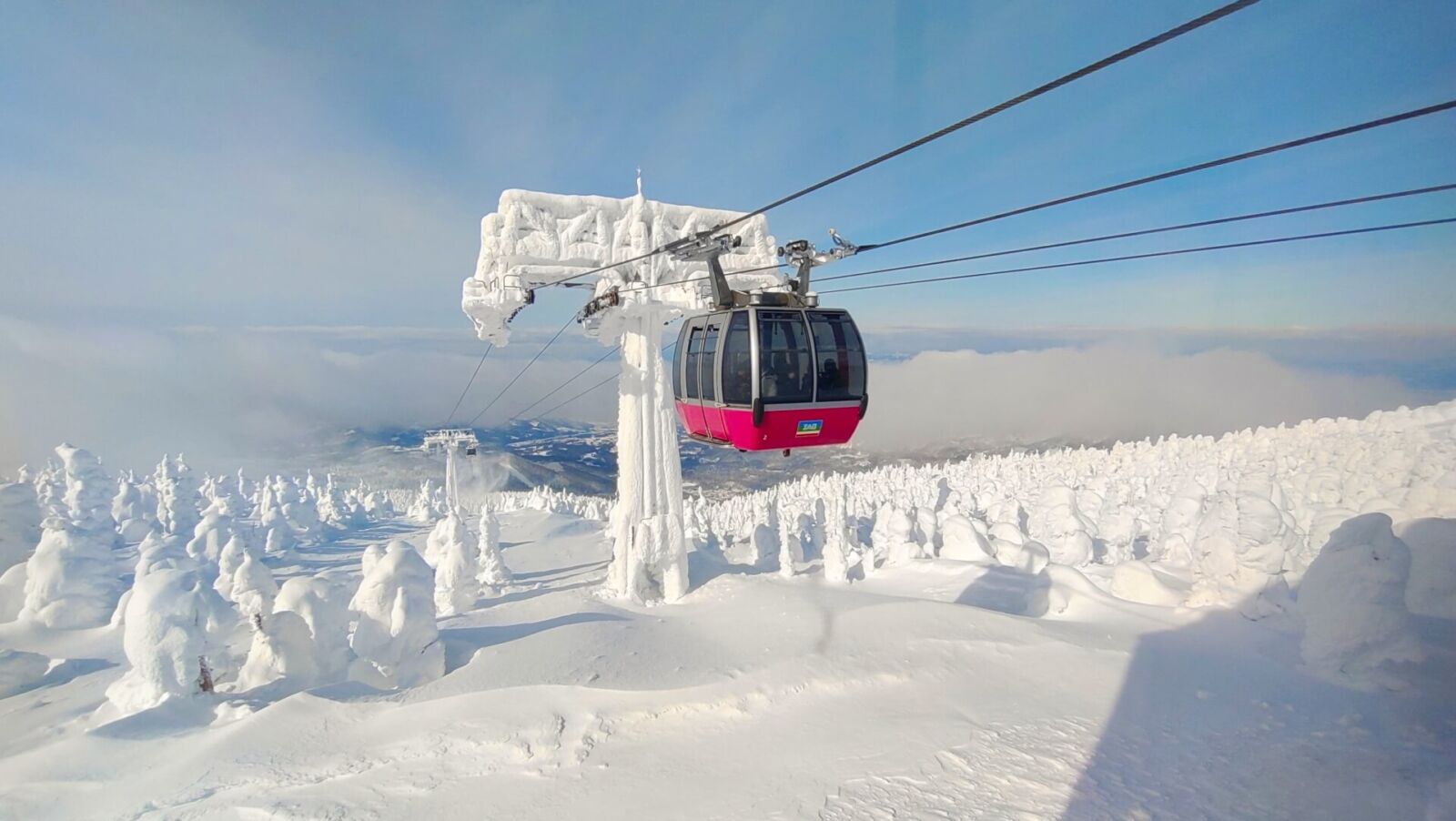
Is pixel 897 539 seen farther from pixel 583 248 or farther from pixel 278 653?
pixel 278 653

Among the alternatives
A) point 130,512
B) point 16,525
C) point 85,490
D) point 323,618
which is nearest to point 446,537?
point 323,618

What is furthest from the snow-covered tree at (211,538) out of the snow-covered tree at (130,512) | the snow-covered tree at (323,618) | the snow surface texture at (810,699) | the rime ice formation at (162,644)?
the snow-covered tree at (323,618)

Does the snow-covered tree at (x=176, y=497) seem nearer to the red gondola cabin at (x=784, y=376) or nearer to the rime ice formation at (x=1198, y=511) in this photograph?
the rime ice formation at (x=1198, y=511)

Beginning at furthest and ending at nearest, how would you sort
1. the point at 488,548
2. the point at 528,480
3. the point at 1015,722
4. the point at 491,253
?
the point at 528,480 → the point at 488,548 → the point at 491,253 → the point at 1015,722

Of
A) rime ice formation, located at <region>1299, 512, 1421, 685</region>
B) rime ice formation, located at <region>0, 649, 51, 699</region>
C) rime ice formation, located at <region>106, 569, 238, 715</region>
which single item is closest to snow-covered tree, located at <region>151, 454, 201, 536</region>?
rime ice formation, located at <region>0, 649, 51, 699</region>

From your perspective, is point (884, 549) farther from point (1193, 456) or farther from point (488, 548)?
point (1193, 456)

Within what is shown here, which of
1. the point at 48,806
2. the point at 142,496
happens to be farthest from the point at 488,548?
the point at 142,496
